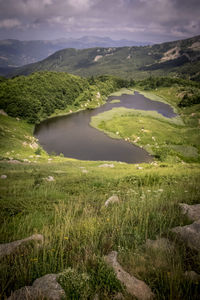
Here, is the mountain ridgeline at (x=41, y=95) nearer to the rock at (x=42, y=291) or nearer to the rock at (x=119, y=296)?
the rock at (x=42, y=291)

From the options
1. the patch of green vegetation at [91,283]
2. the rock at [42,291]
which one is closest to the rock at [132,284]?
the patch of green vegetation at [91,283]

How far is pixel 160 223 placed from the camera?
5.36 metres

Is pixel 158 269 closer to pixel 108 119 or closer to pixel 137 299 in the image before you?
pixel 137 299

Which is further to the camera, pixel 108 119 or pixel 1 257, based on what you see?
pixel 108 119

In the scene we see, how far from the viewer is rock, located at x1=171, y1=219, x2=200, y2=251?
4.45 meters

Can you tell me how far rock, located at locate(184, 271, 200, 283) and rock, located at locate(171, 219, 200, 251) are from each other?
37.7 inches

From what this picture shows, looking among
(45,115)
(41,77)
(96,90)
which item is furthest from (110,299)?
(96,90)

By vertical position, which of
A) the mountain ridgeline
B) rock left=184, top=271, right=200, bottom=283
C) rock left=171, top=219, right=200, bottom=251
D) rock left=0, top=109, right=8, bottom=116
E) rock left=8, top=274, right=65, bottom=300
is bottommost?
rock left=8, top=274, right=65, bottom=300

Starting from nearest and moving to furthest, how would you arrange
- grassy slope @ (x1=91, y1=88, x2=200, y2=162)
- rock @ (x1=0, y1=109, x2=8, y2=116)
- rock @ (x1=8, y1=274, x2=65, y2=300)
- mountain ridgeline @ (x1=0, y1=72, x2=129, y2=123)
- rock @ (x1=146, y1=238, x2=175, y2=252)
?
1. rock @ (x1=8, y1=274, x2=65, y2=300)
2. rock @ (x1=146, y1=238, x2=175, y2=252)
3. grassy slope @ (x1=91, y1=88, x2=200, y2=162)
4. rock @ (x1=0, y1=109, x2=8, y2=116)
5. mountain ridgeline @ (x1=0, y1=72, x2=129, y2=123)

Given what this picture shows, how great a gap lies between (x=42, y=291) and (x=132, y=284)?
5.74 feet

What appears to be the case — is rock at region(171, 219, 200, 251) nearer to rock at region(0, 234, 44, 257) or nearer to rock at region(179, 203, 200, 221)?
rock at region(179, 203, 200, 221)

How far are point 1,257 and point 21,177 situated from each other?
42.3ft

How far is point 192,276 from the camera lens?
135 inches

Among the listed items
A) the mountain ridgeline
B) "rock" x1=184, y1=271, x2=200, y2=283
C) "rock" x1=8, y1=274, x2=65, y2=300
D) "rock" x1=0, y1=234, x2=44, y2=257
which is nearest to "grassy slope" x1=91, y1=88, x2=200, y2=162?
the mountain ridgeline
